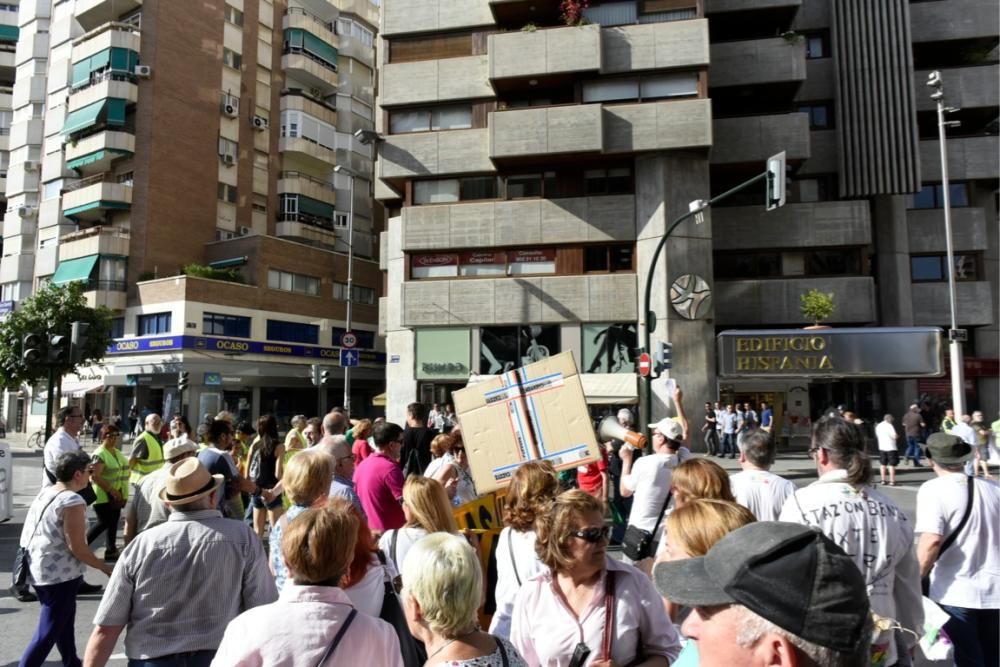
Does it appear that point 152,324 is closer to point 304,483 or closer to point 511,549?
point 304,483

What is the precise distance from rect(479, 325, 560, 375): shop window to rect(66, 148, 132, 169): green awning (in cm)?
2346

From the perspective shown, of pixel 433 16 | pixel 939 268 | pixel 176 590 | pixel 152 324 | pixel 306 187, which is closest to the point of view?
Answer: pixel 176 590

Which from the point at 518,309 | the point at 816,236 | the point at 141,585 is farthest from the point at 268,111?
the point at 141,585

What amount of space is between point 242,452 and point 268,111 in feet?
120

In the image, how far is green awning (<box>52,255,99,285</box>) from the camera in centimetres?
3503

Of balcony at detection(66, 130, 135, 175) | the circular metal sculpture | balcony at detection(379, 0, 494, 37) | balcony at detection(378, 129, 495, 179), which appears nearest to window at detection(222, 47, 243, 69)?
balcony at detection(66, 130, 135, 175)

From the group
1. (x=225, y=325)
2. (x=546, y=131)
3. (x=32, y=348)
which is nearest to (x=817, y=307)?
(x=546, y=131)

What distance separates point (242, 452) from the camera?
991 centimetres

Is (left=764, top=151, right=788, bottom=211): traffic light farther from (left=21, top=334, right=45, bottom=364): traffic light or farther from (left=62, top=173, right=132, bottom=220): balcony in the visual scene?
(left=62, top=173, right=132, bottom=220): balcony

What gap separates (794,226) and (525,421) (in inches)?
932

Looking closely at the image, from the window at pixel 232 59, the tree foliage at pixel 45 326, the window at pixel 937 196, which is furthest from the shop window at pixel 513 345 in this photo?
the window at pixel 232 59

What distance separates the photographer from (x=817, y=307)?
23719mm

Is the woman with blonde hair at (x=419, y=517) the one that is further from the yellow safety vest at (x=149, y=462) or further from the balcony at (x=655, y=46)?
the balcony at (x=655, y=46)

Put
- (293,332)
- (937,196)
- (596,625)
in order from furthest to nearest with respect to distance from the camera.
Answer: (293,332) < (937,196) < (596,625)
